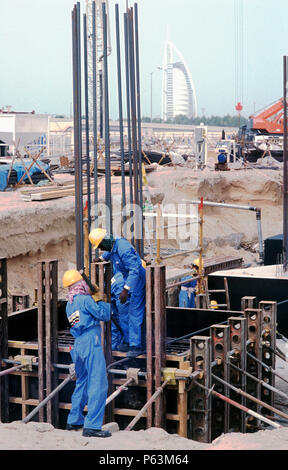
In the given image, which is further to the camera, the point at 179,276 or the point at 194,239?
the point at 194,239

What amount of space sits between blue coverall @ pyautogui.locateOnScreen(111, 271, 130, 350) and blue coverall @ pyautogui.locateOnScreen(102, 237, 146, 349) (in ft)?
0.57

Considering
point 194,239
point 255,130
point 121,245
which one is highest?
point 255,130

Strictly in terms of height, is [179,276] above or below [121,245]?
below

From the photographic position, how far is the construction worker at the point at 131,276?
29.5ft

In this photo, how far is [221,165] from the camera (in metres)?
34.7

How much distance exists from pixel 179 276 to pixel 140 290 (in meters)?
6.96

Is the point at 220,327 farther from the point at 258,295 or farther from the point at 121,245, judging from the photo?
the point at 258,295

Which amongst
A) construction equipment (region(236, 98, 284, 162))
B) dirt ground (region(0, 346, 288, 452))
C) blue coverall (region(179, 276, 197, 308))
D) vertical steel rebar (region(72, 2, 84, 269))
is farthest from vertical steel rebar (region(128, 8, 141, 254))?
construction equipment (region(236, 98, 284, 162))

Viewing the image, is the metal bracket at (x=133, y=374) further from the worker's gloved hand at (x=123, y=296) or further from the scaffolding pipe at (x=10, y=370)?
the scaffolding pipe at (x=10, y=370)

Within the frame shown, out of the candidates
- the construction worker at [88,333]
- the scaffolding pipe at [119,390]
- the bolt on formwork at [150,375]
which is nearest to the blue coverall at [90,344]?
the construction worker at [88,333]

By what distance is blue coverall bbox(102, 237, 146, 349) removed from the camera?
898cm

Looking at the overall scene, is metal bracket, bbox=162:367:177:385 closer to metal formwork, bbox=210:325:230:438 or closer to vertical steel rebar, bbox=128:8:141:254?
metal formwork, bbox=210:325:230:438

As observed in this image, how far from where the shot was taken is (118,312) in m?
9.46
